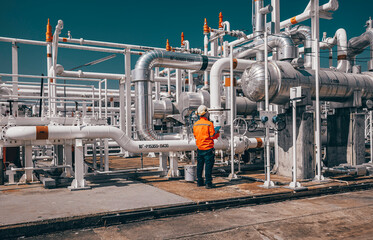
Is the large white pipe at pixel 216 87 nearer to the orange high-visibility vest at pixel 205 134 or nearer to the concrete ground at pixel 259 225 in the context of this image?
the orange high-visibility vest at pixel 205 134

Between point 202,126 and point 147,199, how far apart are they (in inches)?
79.5

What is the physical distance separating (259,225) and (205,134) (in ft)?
8.97

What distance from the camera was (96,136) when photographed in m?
7.33

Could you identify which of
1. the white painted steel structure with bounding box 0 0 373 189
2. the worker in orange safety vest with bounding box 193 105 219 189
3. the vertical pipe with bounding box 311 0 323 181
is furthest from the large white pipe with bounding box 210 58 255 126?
the vertical pipe with bounding box 311 0 323 181

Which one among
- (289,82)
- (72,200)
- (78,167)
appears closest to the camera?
(72,200)

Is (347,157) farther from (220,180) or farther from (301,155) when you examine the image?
(220,180)

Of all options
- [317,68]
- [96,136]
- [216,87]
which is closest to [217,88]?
[216,87]

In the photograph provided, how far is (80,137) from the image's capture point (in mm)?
7184

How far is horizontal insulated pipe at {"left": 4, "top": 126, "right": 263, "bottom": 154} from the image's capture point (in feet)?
22.5

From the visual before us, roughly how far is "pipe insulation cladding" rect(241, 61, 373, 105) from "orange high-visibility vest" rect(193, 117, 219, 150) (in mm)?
1666

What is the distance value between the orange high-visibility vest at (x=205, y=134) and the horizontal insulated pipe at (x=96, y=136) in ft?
3.32

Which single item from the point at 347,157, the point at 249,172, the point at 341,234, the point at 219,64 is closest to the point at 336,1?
the point at 219,64

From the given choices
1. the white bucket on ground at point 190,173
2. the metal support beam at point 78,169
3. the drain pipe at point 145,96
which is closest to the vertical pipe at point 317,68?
the white bucket on ground at point 190,173

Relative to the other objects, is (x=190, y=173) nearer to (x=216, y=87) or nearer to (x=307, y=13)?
(x=216, y=87)
